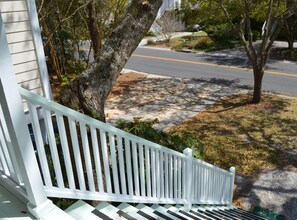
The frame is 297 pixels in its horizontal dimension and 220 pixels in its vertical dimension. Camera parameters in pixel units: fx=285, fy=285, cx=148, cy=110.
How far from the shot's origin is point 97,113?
2.83 m

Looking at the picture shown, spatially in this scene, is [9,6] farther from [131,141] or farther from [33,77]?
[131,141]

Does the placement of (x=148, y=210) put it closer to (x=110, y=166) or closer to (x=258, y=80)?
(x=110, y=166)

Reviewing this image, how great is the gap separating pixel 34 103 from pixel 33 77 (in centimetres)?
255

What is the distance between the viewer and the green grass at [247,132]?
7.18 meters

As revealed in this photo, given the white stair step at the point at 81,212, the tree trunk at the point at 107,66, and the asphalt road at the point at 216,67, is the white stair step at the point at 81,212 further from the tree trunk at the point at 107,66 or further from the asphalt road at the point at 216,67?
the asphalt road at the point at 216,67

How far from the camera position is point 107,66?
9.39ft

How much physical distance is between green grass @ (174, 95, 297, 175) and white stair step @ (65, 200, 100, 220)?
206 inches

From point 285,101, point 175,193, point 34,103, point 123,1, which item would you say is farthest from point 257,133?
point 123,1

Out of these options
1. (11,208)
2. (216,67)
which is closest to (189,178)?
(11,208)

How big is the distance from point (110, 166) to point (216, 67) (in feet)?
47.3

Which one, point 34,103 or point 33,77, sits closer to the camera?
point 34,103

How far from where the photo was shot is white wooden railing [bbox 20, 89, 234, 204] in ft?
6.21

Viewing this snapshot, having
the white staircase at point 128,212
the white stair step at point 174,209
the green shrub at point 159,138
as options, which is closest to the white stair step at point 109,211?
the white staircase at point 128,212

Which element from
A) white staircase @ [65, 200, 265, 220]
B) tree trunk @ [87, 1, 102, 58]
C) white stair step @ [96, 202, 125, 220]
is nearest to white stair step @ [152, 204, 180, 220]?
white staircase @ [65, 200, 265, 220]
